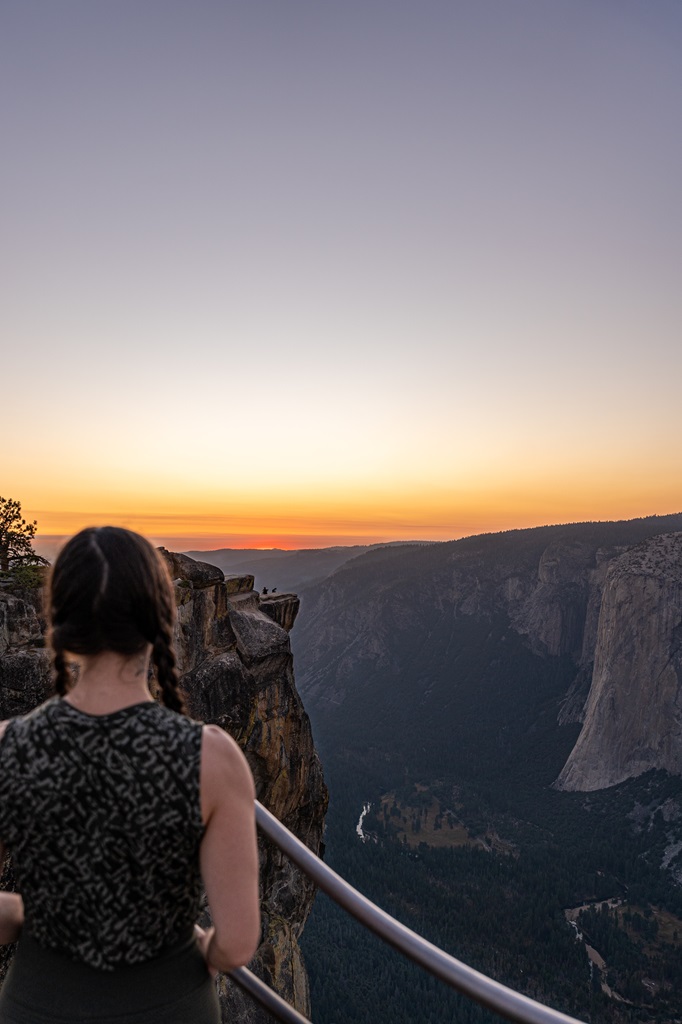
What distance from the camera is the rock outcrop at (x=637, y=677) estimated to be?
116 meters

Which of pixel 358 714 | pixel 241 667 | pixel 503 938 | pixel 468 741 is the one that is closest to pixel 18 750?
pixel 241 667

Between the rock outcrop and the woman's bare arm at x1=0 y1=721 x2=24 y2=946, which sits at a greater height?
the woman's bare arm at x1=0 y1=721 x2=24 y2=946

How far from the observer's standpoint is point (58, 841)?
205 centimetres

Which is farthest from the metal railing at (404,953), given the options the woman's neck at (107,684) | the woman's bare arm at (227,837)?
the woman's neck at (107,684)

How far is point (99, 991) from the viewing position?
2131 mm

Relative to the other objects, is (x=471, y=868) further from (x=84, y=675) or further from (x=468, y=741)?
(x=84, y=675)

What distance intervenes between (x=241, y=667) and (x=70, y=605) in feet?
57.7

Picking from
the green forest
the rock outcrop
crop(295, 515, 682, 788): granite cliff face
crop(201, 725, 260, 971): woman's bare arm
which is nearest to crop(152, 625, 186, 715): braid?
crop(201, 725, 260, 971): woman's bare arm

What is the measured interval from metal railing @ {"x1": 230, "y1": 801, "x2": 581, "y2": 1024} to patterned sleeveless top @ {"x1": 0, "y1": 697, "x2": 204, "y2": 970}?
24.8 inches

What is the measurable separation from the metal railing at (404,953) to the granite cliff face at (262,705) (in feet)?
46.7

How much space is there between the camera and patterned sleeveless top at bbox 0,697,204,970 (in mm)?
2010

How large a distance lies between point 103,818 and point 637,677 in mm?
135825

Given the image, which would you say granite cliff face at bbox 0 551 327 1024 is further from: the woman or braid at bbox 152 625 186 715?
the woman

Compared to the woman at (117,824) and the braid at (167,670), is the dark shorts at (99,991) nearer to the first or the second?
the woman at (117,824)
